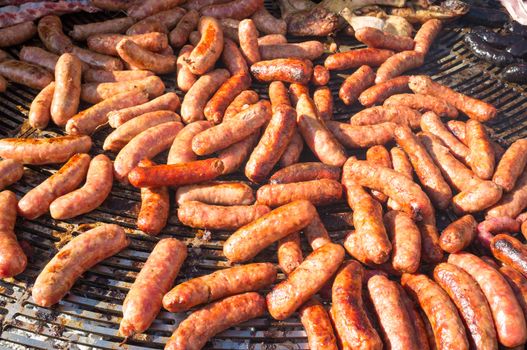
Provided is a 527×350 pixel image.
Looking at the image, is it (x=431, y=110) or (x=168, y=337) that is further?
(x=431, y=110)

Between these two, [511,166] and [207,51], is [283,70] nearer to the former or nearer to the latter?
[207,51]

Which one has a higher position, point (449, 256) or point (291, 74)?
point (291, 74)

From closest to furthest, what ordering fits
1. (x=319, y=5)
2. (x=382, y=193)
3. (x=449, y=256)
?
(x=449, y=256)
(x=382, y=193)
(x=319, y=5)

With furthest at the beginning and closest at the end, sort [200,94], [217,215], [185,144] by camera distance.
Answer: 1. [200,94]
2. [185,144]
3. [217,215]

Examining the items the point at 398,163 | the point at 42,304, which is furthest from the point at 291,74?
the point at 42,304

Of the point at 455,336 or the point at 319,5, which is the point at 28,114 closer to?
the point at 319,5

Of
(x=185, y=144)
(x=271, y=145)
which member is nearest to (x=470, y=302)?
(x=271, y=145)

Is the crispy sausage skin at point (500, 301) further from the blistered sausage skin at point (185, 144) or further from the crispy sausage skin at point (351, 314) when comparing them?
the blistered sausage skin at point (185, 144)
